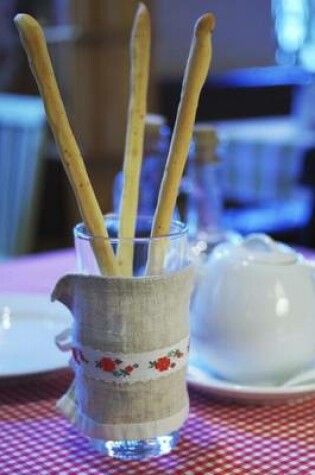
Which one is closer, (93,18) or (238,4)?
(93,18)

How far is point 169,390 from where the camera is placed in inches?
23.0

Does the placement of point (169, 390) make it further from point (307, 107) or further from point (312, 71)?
point (312, 71)

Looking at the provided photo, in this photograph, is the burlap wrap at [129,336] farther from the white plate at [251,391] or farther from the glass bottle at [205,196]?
the glass bottle at [205,196]

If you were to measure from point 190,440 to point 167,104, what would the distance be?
11.0ft

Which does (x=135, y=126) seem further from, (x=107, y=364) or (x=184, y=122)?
(x=107, y=364)

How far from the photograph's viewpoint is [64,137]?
0.55 meters

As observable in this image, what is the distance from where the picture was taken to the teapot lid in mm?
710

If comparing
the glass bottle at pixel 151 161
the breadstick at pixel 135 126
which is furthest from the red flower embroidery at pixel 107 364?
the glass bottle at pixel 151 161

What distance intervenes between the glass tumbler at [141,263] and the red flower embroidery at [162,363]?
0.05 m

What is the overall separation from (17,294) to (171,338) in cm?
38

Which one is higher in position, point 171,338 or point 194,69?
point 194,69

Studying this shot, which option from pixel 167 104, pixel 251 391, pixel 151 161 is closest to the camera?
pixel 251 391

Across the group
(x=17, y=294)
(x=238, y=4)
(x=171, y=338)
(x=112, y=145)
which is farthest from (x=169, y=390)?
(x=238, y=4)

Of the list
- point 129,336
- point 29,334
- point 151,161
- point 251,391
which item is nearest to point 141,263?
Answer: point 129,336
